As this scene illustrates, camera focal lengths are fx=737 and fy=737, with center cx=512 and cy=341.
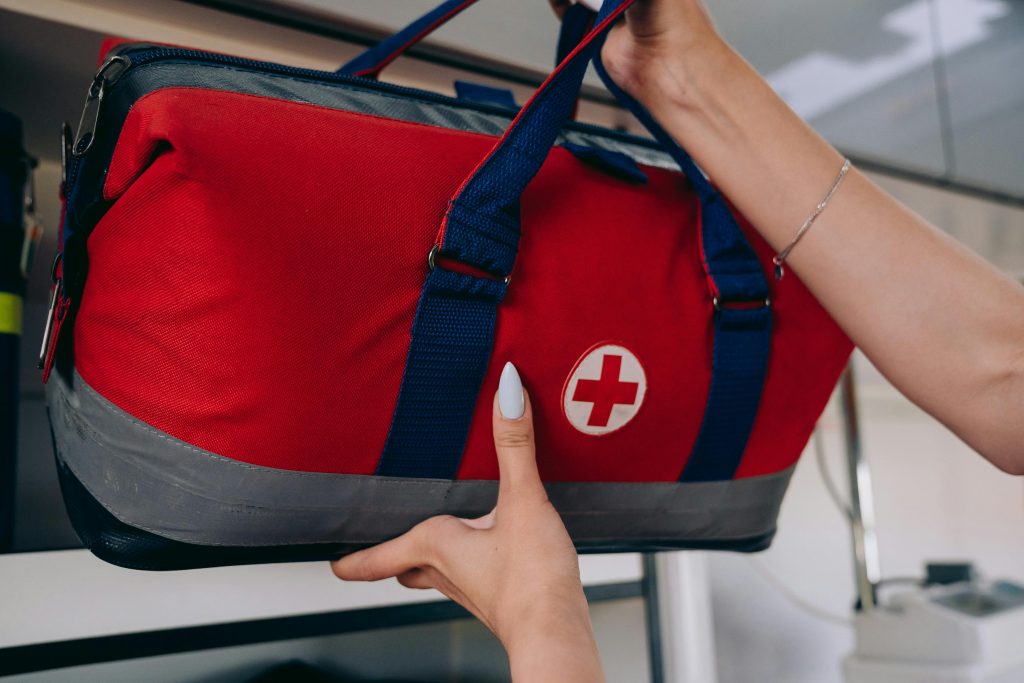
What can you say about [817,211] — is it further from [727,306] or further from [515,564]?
[515,564]

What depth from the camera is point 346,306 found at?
1.28ft

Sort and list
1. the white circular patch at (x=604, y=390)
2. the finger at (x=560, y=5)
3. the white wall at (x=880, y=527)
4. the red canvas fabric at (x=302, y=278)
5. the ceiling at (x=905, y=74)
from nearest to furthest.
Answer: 1. the red canvas fabric at (x=302, y=278)
2. the white circular patch at (x=604, y=390)
3. the finger at (x=560, y=5)
4. the ceiling at (x=905, y=74)
5. the white wall at (x=880, y=527)

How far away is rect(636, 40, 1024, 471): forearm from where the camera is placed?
0.48m

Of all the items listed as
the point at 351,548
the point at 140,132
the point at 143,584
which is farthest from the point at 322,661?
the point at 140,132

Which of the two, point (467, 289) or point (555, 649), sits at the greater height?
point (467, 289)

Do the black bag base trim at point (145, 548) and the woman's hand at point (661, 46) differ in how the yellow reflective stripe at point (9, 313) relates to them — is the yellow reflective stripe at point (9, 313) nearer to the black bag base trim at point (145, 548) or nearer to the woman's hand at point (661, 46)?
the black bag base trim at point (145, 548)

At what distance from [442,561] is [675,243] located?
0.86 feet

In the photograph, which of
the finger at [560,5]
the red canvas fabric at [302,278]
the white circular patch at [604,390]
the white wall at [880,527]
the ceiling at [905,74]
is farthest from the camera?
the white wall at [880,527]

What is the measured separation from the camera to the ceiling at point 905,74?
909 mm

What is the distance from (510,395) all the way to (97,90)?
0.29 metres

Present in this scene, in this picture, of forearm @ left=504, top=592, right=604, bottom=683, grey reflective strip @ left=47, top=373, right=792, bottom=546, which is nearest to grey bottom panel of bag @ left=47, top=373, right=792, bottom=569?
grey reflective strip @ left=47, top=373, right=792, bottom=546

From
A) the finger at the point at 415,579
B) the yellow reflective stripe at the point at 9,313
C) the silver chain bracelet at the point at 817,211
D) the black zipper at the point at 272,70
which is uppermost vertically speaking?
the black zipper at the point at 272,70

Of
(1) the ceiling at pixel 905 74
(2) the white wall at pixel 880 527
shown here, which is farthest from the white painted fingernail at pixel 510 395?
(2) the white wall at pixel 880 527

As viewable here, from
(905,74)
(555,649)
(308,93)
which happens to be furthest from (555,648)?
(905,74)
